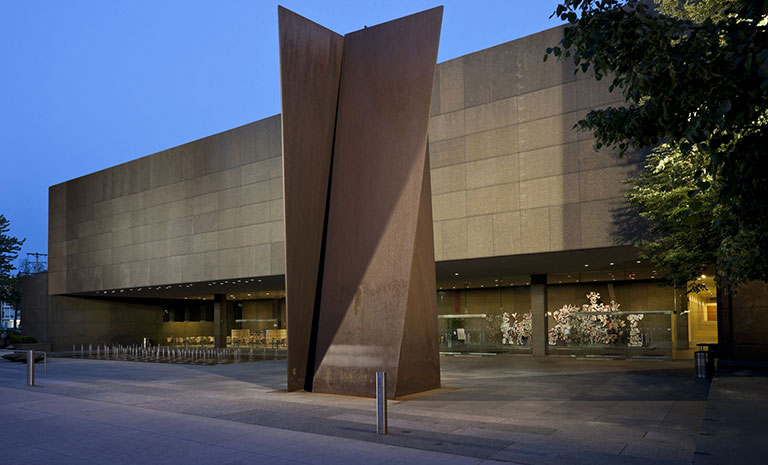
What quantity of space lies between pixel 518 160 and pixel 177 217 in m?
22.8

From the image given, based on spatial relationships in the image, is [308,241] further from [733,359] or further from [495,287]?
[495,287]

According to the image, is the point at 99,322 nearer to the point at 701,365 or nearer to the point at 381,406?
the point at 701,365

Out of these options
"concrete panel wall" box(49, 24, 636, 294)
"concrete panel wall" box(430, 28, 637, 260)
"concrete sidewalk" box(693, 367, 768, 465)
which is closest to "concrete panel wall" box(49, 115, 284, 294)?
"concrete panel wall" box(49, 24, 636, 294)

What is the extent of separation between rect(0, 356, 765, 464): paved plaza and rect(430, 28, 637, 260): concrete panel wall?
7.25 metres

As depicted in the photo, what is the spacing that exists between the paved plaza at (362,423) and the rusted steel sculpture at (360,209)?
103cm

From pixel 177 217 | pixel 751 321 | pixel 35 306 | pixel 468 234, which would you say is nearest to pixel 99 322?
pixel 35 306

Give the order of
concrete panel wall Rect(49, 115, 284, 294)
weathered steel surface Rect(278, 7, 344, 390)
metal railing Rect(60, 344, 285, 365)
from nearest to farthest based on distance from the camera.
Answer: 1. weathered steel surface Rect(278, 7, 344, 390)
2. metal railing Rect(60, 344, 285, 365)
3. concrete panel wall Rect(49, 115, 284, 294)

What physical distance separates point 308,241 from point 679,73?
9604 millimetres

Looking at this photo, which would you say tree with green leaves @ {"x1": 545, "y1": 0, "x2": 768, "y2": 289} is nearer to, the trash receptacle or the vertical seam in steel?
the vertical seam in steel

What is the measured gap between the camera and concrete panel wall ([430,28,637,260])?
21734mm

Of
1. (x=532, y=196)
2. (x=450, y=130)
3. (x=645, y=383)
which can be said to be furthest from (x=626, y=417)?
(x=450, y=130)

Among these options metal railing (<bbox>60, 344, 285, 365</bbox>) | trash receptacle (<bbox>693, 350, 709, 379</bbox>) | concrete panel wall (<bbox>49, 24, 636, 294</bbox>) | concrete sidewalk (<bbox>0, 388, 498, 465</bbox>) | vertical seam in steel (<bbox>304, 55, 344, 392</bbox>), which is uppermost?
concrete panel wall (<bbox>49, 24, 636, 294</bbox>)

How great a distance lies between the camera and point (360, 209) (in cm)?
1405

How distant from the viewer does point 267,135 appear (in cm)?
3234
